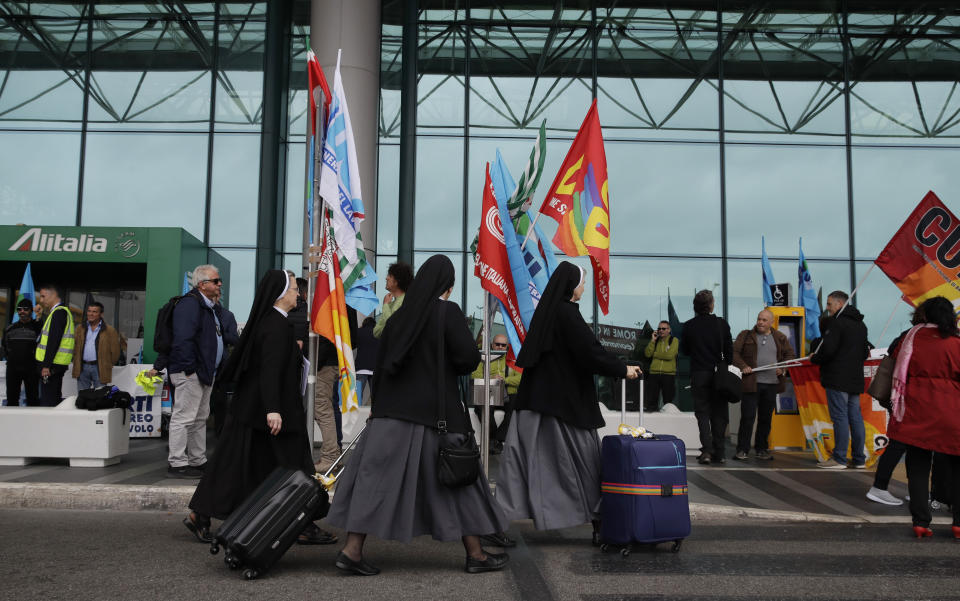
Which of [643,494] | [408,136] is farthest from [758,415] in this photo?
[408,136]

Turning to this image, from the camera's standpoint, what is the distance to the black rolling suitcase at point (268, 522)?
4.48 metres

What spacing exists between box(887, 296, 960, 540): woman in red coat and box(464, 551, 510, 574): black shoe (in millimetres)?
3301

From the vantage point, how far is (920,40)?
60.3ft

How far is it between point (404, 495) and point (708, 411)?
5.97 m

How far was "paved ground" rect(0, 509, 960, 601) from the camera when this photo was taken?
431cm

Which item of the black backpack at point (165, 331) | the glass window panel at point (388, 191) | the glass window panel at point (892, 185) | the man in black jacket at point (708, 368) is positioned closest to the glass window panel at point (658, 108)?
the glass window panel at point (892, 185)

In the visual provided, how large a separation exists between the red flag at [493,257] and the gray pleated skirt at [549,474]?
1.56 metres

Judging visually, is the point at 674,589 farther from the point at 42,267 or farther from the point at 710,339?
the point at 42,267

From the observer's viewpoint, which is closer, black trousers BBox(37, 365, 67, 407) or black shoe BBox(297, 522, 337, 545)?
black shoe BBox(297, 522, 337, 545)

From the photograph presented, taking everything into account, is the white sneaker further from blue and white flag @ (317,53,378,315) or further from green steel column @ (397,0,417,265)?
green steel column @ (397,0,417,265)

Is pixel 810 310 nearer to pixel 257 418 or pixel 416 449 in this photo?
pixel 416 449

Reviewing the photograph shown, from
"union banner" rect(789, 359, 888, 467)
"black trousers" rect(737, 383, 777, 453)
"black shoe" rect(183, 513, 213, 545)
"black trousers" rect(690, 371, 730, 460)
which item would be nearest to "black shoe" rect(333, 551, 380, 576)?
"black shoe" rect(183, 513, 213, 545)

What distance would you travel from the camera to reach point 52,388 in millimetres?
11055

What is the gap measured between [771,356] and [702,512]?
162 inches
